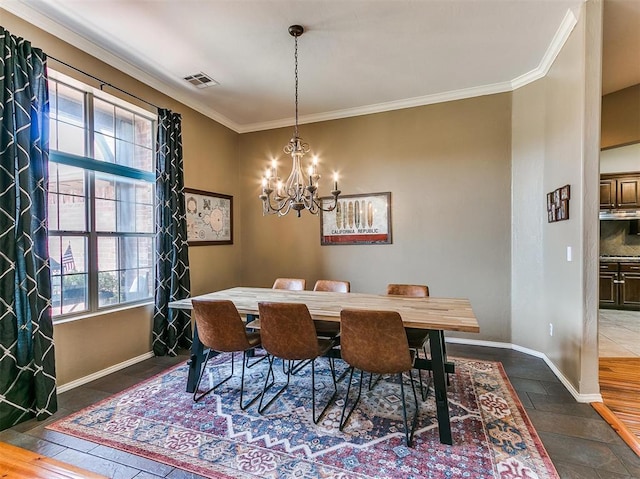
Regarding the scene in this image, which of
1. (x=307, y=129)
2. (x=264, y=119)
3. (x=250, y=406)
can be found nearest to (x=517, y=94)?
(x=307, y=129)

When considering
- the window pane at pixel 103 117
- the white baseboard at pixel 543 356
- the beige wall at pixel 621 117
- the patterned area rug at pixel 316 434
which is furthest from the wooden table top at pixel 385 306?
the beige wall at pixel 621 117

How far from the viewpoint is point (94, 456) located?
6.09ft

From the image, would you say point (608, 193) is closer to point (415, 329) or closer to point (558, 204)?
point (558, 204)

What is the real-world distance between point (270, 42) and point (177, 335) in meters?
3.21

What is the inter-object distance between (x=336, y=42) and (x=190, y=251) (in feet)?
9.46

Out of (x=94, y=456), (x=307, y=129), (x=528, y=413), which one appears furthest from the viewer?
(x=307, y=129)

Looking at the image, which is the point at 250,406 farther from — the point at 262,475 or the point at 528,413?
the point at 528,413

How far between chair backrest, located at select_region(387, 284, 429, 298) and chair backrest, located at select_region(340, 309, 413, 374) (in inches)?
38.0

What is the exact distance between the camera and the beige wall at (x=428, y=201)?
3678 mm

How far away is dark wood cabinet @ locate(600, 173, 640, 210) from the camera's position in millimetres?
5016

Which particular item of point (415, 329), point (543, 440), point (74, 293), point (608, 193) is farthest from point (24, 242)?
point (608, 193)

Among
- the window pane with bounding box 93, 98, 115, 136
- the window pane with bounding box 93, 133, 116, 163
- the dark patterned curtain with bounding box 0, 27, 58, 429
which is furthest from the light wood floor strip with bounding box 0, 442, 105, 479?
the window pane with bounding box 93, 98, 115, 136

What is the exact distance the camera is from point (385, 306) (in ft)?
7.78

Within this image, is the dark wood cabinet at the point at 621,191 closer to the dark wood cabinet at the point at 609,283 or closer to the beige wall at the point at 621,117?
the dark wood cabinet at the point at 609,283
